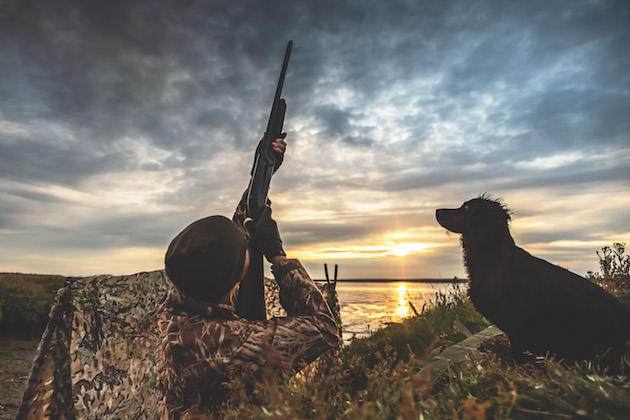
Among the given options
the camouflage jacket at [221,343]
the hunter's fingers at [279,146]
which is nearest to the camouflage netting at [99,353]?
the camouflage jacket at [221,343]

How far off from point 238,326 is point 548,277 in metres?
2.73

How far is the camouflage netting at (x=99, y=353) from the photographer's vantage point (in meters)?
3.10

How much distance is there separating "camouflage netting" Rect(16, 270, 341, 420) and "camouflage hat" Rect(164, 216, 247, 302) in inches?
Answer: 44.0

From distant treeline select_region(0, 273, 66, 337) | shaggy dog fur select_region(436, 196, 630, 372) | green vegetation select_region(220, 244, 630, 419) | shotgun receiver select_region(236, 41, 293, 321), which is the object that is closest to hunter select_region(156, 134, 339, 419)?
green vegetation select_region(220, 244, 630, 419)

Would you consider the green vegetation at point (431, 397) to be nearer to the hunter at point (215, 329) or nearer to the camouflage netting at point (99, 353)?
the hunter at point (215, 329)

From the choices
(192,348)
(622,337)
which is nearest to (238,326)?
(192,348)

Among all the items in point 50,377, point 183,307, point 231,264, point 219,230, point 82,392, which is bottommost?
point 82,392

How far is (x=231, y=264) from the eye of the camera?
1.94m

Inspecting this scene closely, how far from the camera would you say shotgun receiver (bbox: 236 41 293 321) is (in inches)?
108

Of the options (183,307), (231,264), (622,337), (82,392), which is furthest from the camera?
(82,392)

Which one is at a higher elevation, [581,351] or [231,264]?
[231,264]

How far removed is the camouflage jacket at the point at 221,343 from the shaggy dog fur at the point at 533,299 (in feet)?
5.26

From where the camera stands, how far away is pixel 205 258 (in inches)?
73.2

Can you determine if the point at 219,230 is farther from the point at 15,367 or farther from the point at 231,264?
the point at 15,367
